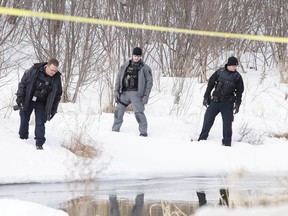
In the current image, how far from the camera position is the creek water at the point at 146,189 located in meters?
8.39

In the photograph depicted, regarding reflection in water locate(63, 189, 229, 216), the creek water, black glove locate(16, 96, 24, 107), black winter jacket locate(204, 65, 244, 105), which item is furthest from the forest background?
reflection in water locate(63, 189, 229, 216)

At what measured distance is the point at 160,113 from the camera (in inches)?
662

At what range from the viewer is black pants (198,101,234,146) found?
12766 millimetres

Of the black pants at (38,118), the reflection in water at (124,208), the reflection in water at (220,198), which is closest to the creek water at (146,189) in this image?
the reflection in water at (220,198)

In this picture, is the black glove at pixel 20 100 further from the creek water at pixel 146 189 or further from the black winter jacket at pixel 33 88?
the creek water at pixel 146 189

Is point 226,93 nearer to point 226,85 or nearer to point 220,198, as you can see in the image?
point 226,85

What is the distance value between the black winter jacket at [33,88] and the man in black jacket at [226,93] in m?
3.16

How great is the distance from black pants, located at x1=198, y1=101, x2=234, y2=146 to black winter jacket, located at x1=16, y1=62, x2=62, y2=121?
3343 mm

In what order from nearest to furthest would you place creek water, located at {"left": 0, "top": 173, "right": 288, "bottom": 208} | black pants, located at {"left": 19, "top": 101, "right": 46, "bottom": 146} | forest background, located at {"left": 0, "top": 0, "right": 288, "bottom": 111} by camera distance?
1. creek water, located at {"left": 0, "top": 173, "right": 288, "bottom": 208}
2. black pants, located at {"left": 19, "top": 101, "right": 46, "bottom": 146}
3. forest background, located at {"left": 0, "top": 0, "right": 288, "bottom": 111}

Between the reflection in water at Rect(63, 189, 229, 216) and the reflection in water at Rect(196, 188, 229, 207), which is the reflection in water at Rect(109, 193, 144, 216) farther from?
the reflection in water at Rect(196, 188, 229, 207)

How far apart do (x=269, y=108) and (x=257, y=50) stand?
6833 millimetres

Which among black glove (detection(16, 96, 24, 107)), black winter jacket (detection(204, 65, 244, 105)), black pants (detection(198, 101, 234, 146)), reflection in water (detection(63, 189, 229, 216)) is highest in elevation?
black winter jacket (detection(204, 65, 244, 105))

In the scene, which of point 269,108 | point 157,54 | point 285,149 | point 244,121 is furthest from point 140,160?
point 157,54

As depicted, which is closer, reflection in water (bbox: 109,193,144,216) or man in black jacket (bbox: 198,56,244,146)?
reflection in water (bbox: 109,193,144,216)
